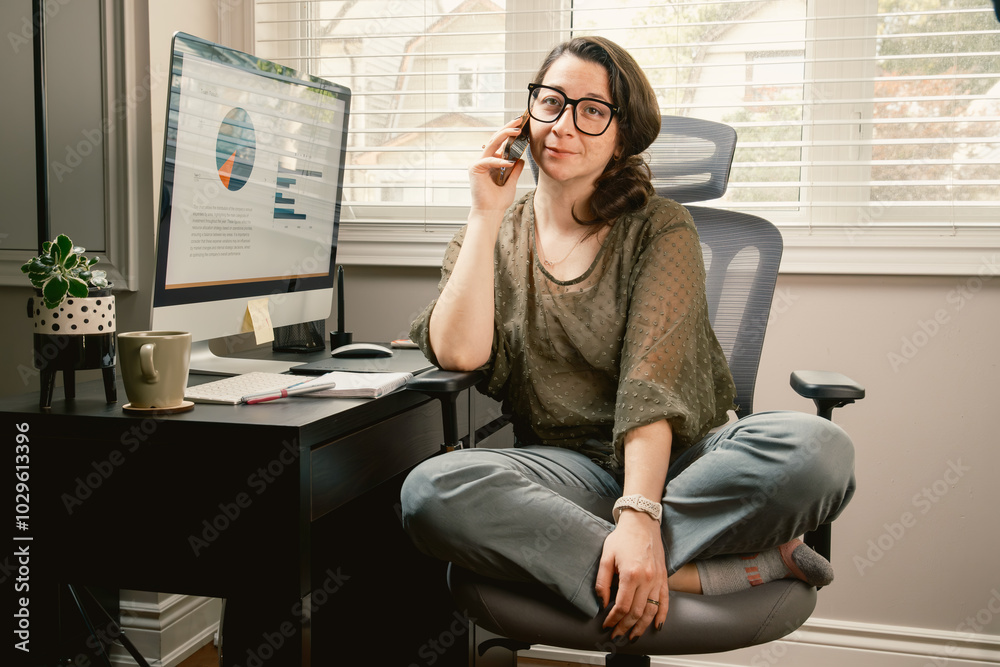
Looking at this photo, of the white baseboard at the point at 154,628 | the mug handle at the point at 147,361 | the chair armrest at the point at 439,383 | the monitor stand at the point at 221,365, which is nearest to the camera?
the mug handle at the point at 147,361

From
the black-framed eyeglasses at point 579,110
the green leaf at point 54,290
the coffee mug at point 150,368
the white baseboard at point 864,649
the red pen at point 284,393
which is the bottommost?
the white baseboard at point 864,649

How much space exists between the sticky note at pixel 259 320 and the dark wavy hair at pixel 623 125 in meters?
0.63

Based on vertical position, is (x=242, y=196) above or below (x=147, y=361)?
above

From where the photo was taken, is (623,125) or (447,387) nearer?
(447,387)

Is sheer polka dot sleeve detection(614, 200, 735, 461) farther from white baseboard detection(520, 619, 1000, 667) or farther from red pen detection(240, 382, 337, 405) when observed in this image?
white baseboard detection(520, 619, 1000, 667)

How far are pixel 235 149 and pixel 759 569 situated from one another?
1.08 m

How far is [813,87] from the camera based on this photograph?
1.90m

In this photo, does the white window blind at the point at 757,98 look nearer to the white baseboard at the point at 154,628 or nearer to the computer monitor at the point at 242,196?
the computer monitor at the point at 242,196

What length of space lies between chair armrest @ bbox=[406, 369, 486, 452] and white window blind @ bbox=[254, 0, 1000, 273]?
0.85m

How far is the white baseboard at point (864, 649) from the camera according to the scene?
1.86m

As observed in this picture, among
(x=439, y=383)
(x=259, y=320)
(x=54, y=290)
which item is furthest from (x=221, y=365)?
(x=439, y=383)

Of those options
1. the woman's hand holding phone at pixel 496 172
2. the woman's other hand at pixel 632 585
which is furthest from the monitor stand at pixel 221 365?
the woman's other hand at pixel 632 585

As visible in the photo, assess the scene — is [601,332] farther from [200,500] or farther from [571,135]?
[200,500]

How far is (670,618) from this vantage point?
3.26 ft
